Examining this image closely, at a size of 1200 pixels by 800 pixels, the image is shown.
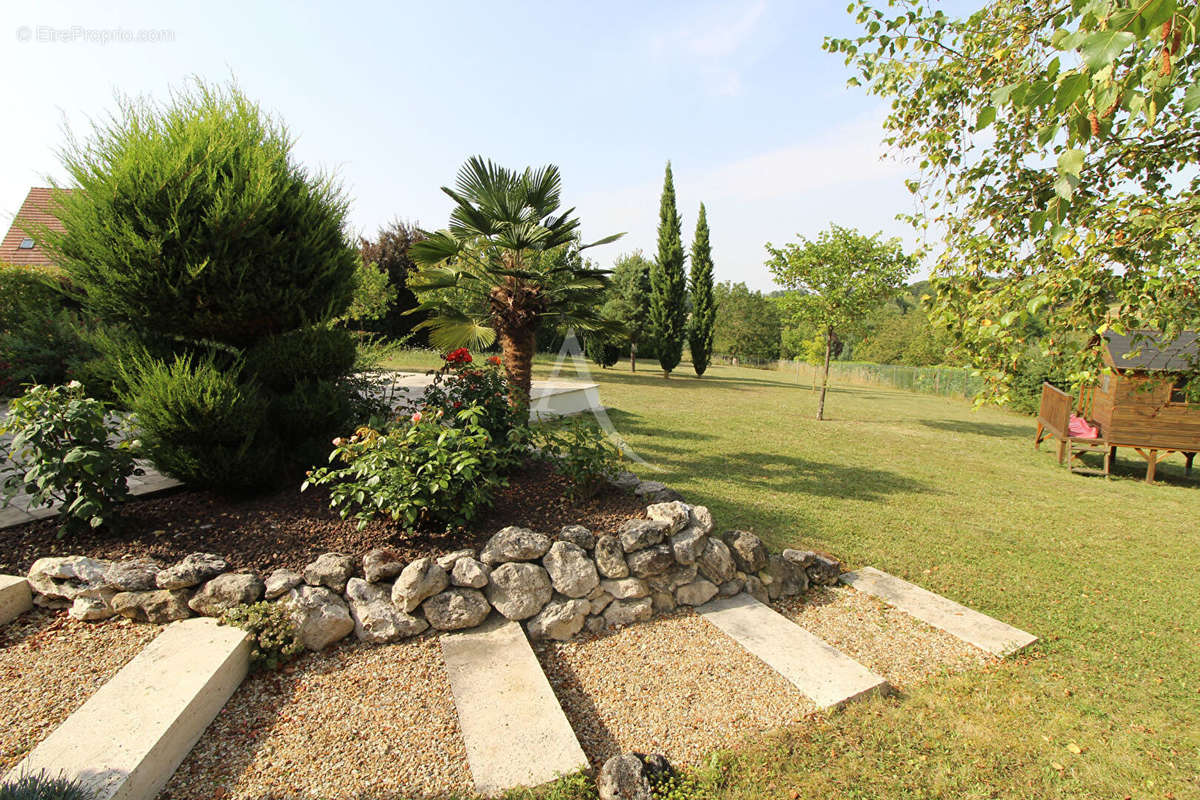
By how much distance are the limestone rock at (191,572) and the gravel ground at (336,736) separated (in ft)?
2.16

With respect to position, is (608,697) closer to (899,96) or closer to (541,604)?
(541,604)

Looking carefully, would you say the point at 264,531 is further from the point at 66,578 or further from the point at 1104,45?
the point at 1104,45

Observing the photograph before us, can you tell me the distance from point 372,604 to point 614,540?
1473mm

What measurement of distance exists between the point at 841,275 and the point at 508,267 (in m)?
10.1

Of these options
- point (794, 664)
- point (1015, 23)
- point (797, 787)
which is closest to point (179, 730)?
point (797, 787)

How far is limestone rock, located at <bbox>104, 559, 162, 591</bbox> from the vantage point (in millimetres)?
2834

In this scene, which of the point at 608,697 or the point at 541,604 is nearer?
the point at 608,697

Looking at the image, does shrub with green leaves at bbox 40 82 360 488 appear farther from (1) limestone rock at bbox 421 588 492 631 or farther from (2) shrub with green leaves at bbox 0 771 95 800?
(2) shrub with green leaves at bbox 0 771 95 800

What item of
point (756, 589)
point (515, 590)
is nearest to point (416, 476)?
point (515, 590)

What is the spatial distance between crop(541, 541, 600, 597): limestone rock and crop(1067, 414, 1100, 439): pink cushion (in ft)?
33.9

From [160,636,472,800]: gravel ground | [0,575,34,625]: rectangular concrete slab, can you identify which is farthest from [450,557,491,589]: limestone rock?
[0,575,34,625]: rectangular concrete slab

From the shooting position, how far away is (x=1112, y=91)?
126 cm

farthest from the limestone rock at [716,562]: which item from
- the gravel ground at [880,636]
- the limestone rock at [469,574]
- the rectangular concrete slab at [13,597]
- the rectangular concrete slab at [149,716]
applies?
the rectangular concrete slab at [13,597]

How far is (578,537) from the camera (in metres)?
3.38
